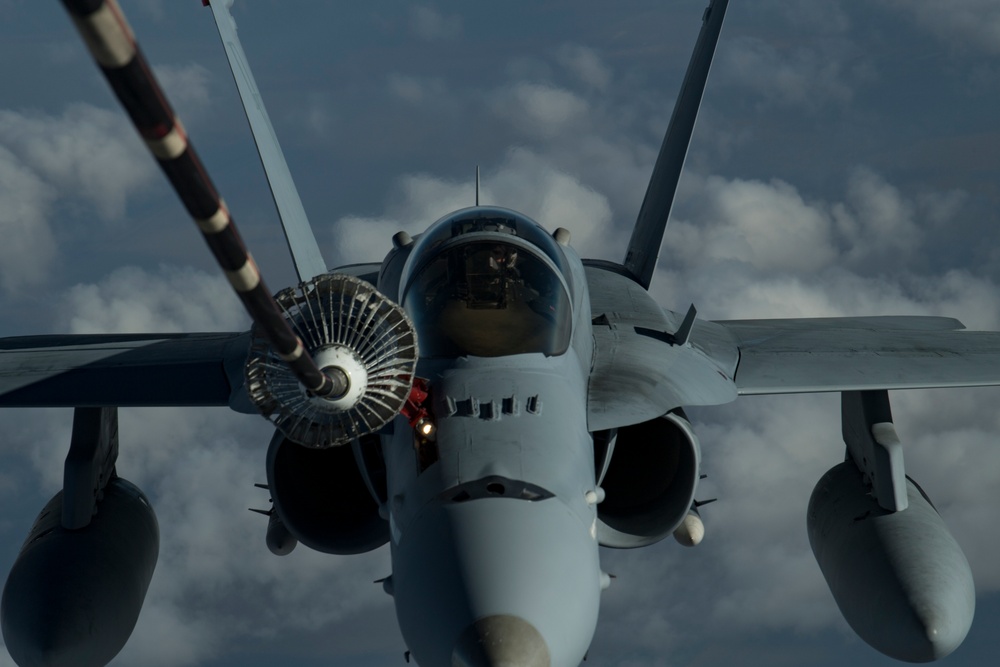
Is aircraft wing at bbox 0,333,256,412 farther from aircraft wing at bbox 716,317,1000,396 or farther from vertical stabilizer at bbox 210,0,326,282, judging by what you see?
aircraft wing at bbox 716,317,1000,396

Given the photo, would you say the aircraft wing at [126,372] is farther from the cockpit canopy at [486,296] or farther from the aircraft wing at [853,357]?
the aircraft wing at [853,357]

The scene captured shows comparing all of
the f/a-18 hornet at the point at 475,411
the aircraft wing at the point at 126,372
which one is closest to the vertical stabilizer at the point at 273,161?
the f/a-18 hornet at the point at 475,411

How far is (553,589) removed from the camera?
6797 millimetres

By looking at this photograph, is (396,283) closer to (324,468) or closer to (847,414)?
(324,468)

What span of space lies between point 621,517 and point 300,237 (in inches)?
206

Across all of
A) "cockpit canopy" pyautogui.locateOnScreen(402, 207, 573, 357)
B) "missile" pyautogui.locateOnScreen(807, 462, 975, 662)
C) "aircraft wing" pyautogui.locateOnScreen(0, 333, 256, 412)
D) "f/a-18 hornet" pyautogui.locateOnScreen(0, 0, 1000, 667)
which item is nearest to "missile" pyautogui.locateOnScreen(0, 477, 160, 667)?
"f/a-18 hornet" pyautogui.locateOnScreen(0, 0, 1000, 667)

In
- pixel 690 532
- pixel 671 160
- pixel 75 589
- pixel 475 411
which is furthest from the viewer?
pixel 671 160

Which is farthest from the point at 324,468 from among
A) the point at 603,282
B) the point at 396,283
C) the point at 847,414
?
the point at 847,414

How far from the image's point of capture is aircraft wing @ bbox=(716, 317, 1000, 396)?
37.5 ft

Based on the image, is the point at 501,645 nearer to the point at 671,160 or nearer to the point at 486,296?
the point at 486,296

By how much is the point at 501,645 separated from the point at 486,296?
3129 millimetres

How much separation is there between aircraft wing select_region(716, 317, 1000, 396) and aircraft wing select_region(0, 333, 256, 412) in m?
5.54

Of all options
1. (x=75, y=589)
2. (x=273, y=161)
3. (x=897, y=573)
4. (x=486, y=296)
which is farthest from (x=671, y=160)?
(x=75, y=589)

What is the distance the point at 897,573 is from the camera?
1055 cm
